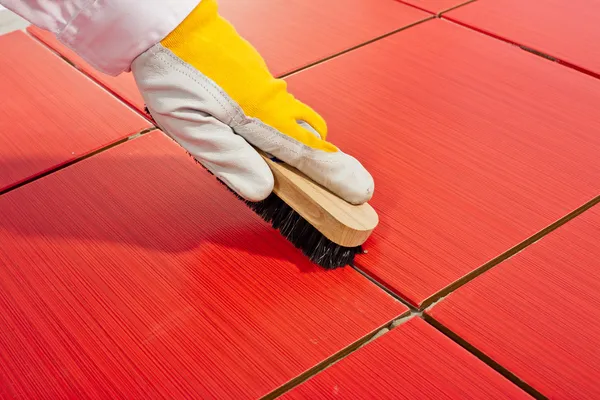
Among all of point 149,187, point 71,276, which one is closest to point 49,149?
point 149,187

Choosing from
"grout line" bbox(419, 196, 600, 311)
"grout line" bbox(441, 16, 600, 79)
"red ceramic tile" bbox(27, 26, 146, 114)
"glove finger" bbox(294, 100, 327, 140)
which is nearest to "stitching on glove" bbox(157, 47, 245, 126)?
"glove finger" bbox(294, 100, 327, 140)

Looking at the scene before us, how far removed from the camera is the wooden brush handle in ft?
3.56

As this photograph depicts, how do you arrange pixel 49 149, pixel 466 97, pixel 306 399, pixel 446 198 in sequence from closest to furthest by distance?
pixel 306 399
pixel 446 198
pixel 49 149
pixel 466 97

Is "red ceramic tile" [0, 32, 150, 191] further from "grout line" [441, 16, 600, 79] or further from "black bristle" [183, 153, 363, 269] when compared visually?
"grout line" [441, 16, 600, 79]

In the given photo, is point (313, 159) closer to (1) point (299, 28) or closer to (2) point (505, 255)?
(2) point (505, 255)

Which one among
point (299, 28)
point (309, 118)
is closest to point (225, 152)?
point (309, 118)

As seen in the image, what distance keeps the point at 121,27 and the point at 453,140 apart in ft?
2.61

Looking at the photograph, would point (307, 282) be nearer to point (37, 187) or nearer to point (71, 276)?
point (71, 276)

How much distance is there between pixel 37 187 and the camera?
137 centimetres

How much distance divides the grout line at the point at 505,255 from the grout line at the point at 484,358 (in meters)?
0.04

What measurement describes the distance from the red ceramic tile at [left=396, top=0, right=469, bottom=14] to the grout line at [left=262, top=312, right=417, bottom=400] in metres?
1.33

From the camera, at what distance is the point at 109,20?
100cm

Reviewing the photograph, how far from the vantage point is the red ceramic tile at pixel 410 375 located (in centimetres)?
94

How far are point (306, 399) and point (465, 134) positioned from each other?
0.80 m
